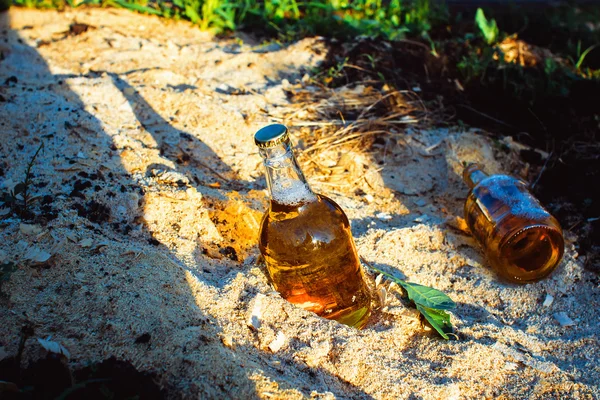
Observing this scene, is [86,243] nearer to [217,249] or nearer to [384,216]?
[217,249]

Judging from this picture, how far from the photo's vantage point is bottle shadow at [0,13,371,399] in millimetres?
1651

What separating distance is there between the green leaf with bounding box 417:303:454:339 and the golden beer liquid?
0.25 m

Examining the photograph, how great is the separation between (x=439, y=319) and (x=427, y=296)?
4.7 inches

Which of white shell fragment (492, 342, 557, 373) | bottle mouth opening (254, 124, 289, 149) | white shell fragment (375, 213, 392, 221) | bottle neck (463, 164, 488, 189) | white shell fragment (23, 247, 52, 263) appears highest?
bottle mouth opening (254, 124, 289, 149)

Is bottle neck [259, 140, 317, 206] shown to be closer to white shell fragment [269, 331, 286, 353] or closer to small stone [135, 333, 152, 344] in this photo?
white shell fragment [269, 331, 286, 353]

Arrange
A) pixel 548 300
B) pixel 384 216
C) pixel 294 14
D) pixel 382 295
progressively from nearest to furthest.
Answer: pixel 382 295 < pixel 548 300 < pixel 384 216 < pixel 294 14

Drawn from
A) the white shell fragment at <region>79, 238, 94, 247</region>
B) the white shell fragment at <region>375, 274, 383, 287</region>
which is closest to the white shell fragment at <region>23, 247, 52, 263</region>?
the white shell fragment at <region>79, 238, 94, 247</region>

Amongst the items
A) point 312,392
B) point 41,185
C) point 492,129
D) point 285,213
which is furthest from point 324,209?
point 492,129

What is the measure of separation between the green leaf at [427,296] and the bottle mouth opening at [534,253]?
38cm

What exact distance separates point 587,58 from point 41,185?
3.72 metres

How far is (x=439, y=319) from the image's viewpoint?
6.81ft

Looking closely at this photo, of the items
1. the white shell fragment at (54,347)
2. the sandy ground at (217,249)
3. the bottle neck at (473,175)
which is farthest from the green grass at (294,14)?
the white shell fragment at (54,347)

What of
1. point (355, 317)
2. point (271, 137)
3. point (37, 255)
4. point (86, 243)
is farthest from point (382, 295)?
point (37, 255)

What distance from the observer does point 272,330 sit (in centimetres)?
192
